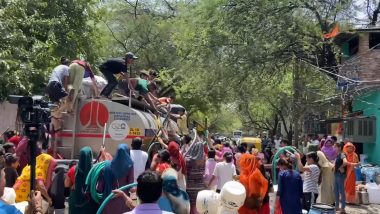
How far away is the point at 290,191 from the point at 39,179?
3.59 metres

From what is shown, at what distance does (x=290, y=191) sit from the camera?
28.1 ft

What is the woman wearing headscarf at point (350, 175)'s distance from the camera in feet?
45.1

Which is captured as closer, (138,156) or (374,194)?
(138,156)

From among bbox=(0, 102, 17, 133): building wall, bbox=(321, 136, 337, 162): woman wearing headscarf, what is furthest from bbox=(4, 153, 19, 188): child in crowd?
bbox=(0, 102, 17, 133): building wall

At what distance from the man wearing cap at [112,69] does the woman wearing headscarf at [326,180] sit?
166 inches

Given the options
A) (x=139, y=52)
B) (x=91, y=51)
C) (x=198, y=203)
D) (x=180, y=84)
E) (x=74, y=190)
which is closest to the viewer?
(x=198, y=203)

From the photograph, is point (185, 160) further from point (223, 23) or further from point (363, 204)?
point (223, 23)

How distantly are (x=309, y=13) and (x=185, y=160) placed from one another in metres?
13.9

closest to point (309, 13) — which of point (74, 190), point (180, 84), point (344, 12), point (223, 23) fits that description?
point (344, 12)

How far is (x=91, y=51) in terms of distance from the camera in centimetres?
2373

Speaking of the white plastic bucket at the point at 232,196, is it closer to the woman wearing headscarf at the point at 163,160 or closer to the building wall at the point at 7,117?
the woman wearing headscarf at the point at 163,160

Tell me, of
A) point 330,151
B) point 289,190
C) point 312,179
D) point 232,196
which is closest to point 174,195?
point 232,196

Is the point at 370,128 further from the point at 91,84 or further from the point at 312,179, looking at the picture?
the point at 91,84

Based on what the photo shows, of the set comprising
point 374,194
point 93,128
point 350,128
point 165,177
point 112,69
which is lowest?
point 374,194
